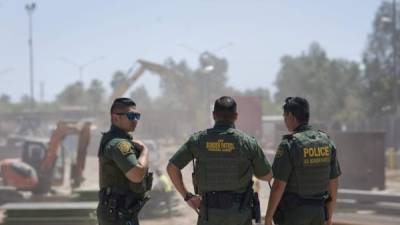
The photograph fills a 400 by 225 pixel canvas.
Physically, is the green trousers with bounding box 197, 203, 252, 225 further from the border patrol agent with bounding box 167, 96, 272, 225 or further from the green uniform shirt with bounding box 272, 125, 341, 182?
the green uniform shirt with bounding box 272, 125, 341, 182

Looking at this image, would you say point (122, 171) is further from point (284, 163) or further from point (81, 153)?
point (81, 153)

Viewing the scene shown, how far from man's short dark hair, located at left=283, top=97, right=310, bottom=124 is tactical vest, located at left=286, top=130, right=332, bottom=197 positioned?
0.43 ft

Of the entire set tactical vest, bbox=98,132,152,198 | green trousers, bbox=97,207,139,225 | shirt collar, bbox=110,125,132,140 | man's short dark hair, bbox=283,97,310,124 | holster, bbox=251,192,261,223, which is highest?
man's short dark hair, bbox=283,97,310,124

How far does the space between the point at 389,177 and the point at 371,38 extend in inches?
2516

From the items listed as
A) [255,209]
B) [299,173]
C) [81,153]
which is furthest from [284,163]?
[81,153]

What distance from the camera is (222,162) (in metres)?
5.08

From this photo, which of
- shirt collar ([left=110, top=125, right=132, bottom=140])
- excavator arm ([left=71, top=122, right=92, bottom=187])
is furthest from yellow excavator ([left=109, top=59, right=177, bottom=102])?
shirt collar ([left=110, top=125, right=132, bottom=140])

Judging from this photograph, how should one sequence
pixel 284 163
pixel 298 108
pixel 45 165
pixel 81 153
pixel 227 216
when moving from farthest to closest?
pixel 45 165 → pixel 81 153 → pixel 298 108 → pixel 284 163 → pixel 227 216

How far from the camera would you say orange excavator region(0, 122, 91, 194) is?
19.5 meters

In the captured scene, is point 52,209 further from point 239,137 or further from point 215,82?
point 215,82

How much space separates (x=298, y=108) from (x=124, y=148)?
58.9 inches

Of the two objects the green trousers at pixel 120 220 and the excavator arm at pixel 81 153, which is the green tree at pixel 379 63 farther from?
the green trousers at pixel 120 220

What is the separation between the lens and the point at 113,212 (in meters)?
5.17

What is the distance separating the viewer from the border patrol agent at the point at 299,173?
5.15 m
